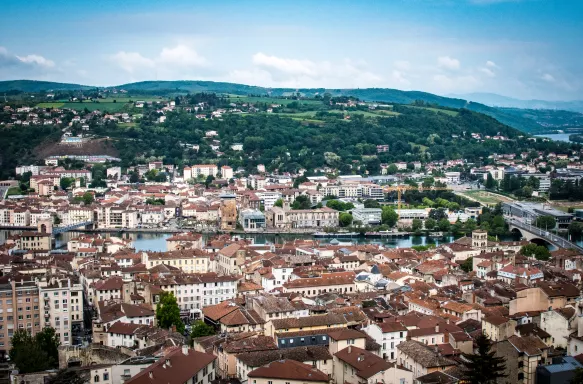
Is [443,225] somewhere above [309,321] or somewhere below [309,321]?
below

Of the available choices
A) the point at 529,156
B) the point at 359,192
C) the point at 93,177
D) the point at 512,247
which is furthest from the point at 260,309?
the point at 529,156

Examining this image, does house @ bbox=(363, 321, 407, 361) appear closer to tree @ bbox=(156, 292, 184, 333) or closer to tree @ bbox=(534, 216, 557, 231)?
tree @ bbox=(156, 292, 184, 333)

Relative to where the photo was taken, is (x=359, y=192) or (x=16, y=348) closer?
(x=16, y=348)

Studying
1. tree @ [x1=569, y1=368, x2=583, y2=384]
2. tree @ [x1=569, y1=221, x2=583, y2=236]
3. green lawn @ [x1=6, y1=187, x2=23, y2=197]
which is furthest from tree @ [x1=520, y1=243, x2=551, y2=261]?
green lawn @ [x1=6, y1=187, x2=23, y2=197]

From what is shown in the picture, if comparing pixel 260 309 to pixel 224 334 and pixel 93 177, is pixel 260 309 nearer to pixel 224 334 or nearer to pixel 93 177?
pixel 224 334

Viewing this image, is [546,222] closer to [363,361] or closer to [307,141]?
[363,361]

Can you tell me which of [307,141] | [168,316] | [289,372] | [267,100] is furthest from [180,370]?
[267,100]

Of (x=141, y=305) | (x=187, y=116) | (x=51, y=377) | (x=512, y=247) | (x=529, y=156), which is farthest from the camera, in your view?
(x=187, y=116)
